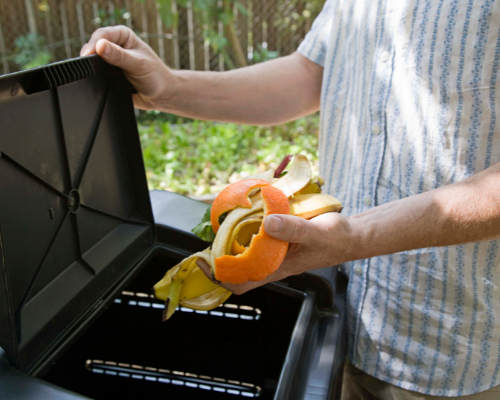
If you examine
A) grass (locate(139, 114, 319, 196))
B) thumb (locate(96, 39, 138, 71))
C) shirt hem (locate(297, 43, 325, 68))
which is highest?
thumb (locate(96, 39, 138, 71))

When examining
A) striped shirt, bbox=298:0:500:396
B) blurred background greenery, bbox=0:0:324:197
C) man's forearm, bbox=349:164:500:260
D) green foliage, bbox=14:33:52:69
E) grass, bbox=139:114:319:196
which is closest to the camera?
man's forearm, bbox=349:164:500:260

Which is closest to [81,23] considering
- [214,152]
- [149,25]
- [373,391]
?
[149,25]

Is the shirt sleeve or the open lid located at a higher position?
the shirt sleeve

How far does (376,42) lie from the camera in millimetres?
1109

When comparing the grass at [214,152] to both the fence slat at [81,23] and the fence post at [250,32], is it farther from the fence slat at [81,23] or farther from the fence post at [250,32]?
the fence slat at [81,23]

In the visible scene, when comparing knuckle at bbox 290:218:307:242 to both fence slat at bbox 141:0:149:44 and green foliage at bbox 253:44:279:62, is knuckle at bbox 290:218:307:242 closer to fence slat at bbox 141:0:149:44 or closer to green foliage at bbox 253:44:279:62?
green foliage at bbox 253:44:279:62

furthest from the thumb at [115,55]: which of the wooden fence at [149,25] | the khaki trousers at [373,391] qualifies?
the wooden fence at [149,25]

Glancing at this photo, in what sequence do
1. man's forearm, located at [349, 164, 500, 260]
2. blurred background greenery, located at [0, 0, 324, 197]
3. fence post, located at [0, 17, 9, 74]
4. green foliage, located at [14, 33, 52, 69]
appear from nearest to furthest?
man's forearm, located at [349, 164, 500, 260], blurred background greenery, located at [0, 0, 324, 197], green foliage, located at [14, 33, 52, 69], fence post, located at [0, 17, 9, 74]

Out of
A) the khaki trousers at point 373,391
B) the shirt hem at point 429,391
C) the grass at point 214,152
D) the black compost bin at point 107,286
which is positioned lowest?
the grass at point 214,152

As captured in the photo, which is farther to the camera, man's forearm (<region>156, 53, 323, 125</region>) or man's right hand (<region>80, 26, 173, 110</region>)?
man's forearm (<region>156, 53, 323, 125</region>)

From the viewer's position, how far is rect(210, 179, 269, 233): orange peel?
77 centimetres

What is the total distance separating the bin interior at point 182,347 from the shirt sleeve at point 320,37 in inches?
28.7

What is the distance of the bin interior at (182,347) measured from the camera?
1179mm

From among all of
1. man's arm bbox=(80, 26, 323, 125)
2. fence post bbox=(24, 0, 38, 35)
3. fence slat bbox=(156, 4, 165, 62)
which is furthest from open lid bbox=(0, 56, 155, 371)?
fence post bbox=(24, 0, 38, 35)
